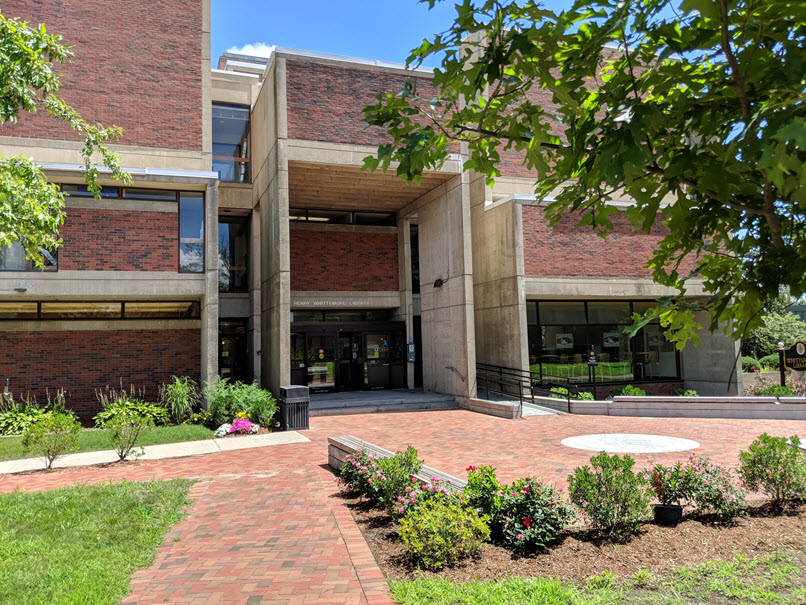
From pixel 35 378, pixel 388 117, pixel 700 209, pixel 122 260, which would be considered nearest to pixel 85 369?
pixel 35 378

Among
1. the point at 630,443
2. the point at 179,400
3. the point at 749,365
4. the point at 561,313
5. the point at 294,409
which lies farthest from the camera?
the point at 749,365

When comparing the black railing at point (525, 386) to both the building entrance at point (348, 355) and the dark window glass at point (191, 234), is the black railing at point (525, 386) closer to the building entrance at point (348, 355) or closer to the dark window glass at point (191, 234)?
the building entrance at point (348, 355)

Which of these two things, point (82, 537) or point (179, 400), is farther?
point (179, 400)

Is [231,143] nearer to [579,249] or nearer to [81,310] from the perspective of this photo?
[81,310]

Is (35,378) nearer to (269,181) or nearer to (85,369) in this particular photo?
(85,369)

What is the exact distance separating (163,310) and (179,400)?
11.0ft

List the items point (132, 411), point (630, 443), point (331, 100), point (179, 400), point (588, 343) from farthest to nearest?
point (588, 343)
point (331, 100)
point (179, 400)
point (132, 411)
point (630, 443)

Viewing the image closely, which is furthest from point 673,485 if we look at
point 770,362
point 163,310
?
point 770,362

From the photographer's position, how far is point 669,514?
592 cm

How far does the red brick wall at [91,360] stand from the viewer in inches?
609

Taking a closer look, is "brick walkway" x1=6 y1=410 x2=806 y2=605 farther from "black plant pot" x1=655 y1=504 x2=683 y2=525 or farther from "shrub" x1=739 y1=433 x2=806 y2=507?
"shrub" x1=739 y1=433 x2=806 y2=507

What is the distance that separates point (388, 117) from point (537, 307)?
1796 cm

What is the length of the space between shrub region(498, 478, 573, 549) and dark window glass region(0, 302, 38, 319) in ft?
49.9

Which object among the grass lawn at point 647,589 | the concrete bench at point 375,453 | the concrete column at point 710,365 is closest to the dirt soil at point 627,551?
the grass lawn at point 647,589
